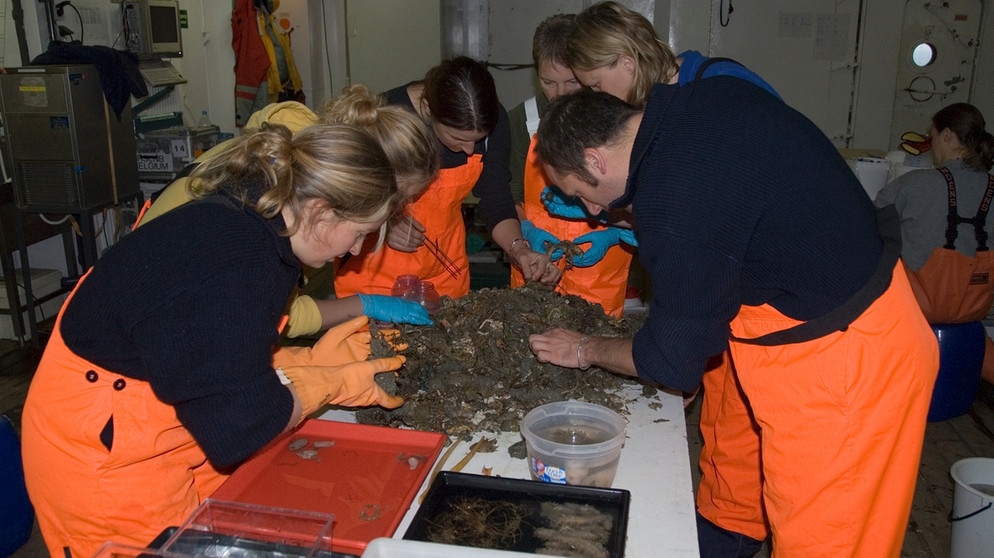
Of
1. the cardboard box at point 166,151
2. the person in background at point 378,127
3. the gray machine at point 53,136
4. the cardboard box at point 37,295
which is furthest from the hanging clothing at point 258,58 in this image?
the person in background at point 378,127

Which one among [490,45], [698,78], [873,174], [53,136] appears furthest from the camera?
[490,45]

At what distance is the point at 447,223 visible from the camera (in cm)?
296

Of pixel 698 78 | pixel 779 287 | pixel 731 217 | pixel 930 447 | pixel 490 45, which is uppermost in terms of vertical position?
pixel 490 45

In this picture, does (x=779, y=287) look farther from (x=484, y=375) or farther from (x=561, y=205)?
(x=561, y=205)

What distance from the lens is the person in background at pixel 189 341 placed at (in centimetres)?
133

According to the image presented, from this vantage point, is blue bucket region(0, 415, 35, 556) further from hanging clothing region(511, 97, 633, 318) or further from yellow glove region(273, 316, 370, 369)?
hanging clothing region(511, 97, 633, 318)

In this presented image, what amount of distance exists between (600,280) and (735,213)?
1.59 meters

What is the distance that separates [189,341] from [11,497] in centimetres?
84

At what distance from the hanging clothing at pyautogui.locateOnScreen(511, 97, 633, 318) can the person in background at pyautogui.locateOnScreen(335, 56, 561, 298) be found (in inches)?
3.7

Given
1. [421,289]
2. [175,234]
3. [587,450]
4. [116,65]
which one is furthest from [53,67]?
[587,450]

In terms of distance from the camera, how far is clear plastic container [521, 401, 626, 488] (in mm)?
1723

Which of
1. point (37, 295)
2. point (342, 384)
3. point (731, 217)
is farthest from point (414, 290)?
point (37, 295)

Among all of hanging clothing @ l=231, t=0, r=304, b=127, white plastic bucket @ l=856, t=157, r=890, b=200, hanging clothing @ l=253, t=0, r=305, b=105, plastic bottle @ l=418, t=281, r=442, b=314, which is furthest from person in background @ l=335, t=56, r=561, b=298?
hanging clothing @ l=253, t=0, r=305, b=105

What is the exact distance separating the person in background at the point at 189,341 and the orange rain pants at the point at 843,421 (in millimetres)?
995
